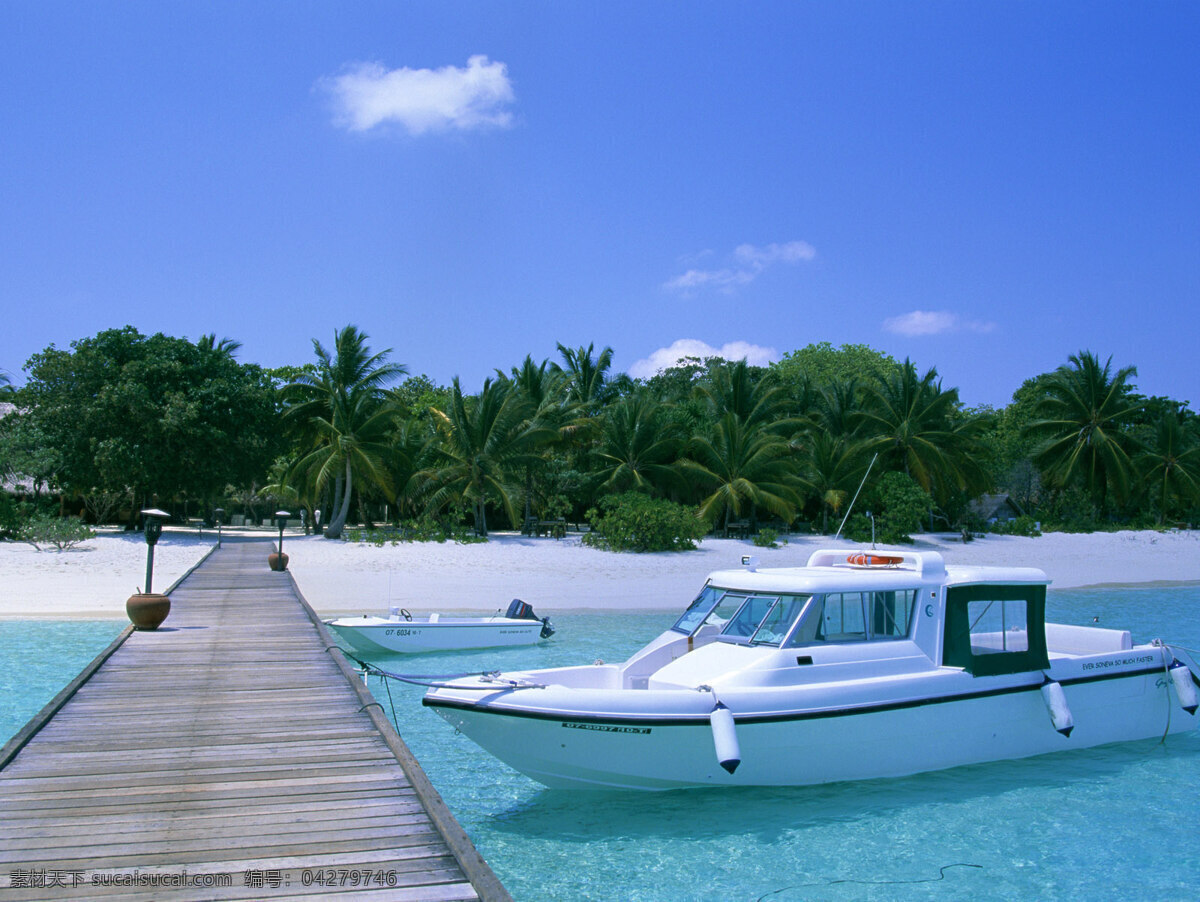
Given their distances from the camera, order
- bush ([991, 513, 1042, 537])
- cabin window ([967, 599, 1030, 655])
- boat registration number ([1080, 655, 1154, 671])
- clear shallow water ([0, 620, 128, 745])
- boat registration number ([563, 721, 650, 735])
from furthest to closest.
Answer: bush ([991, 513, 1042, 537]) → clear shallow water ([0, 620, 128, 745]) → boat registration number ([1080, 655, 1154, 671]) → cabin window ([967, 599, 1030, 655]) → boat registration number ([563, 721, 650, 735])

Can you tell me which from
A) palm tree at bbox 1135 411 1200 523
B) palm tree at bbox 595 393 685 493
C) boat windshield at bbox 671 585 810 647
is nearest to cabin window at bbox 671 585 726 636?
boat windshield at bbox 671 585 810 647

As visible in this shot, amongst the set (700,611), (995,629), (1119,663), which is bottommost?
(1119,663)

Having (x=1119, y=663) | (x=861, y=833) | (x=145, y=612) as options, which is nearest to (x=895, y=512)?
(x=1119, y=663)

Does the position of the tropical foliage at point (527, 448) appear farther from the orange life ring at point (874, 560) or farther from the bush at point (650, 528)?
the orange life ring at point (874, 560)

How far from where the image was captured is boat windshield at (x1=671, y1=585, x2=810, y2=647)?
853 cm

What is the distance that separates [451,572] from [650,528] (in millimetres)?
6519

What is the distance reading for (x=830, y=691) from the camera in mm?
7980

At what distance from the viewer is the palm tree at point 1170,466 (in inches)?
1778

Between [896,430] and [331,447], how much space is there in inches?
900

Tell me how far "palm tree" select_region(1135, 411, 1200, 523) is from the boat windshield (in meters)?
43.8

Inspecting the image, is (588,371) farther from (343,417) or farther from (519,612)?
(519,612)

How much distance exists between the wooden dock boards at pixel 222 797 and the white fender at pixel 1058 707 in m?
6.64

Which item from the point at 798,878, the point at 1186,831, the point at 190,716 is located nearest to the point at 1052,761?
the point at 1186,831

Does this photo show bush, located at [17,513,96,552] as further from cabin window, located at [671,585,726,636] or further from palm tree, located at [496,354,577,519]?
cabin window, located at [671,585,726,636]
